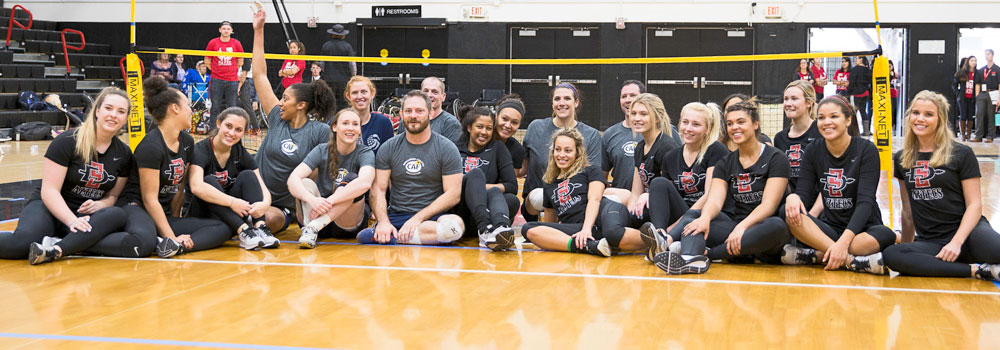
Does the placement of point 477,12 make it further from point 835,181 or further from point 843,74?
point 835,181

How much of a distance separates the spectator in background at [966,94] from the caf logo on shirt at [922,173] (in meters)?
14.3

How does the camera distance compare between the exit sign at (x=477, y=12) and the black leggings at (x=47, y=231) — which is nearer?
the black leggings at (x=47, y=231)

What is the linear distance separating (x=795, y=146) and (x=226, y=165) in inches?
141

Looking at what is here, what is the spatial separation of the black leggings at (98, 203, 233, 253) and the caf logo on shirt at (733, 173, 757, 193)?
3.05 m

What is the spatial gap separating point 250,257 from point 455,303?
Result: 1.74m

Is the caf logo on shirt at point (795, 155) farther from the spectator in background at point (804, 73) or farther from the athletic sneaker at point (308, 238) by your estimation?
the spectator in background at point (804, 73)

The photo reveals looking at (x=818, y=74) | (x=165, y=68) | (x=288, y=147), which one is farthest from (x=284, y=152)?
(x=818, y=74)

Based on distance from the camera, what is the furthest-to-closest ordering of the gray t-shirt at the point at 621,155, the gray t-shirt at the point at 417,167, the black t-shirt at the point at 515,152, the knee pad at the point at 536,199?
the black t-shirt at the point at 515,152
the gray t-shirt at the point at 621,155
the knee pad at the point at 536,199
the gray t-shirt at the point at 417,167

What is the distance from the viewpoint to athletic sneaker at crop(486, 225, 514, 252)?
496 centimetres

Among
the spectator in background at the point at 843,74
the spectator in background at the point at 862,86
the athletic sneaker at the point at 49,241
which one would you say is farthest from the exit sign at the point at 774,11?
the athletic sneaker at the point at 49,241

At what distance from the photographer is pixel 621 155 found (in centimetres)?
576

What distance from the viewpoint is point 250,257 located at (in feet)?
15.7

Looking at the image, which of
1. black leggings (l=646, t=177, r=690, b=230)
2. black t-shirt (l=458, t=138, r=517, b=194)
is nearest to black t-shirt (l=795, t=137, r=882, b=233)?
black leggings (l=646, t=177, r=690, b=230)

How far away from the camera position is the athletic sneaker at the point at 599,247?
487cm
